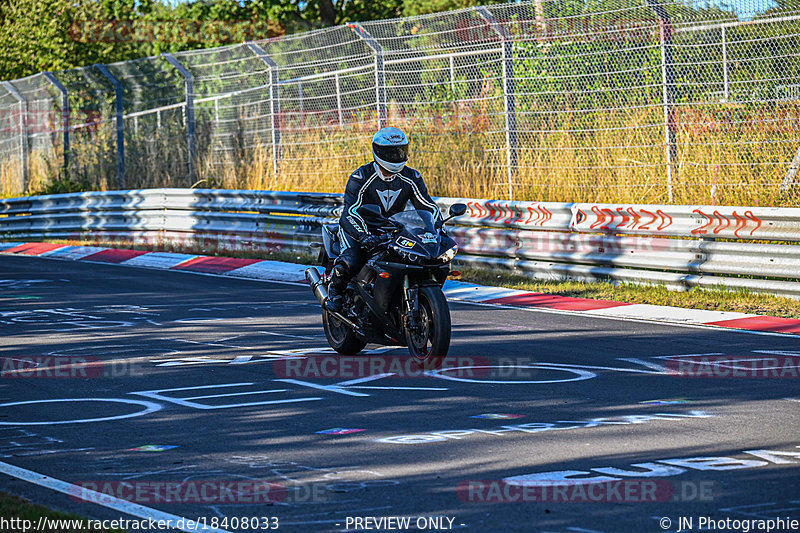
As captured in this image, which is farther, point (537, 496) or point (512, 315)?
point (512, 315)

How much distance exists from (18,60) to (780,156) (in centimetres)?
2819

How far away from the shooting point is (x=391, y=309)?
9391 mm

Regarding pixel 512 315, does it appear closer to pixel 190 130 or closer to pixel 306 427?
pixel 306 427

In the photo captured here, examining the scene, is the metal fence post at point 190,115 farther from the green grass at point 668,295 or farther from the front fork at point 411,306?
the front fork at point 411,306

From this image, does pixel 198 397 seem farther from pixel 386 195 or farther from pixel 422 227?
pixel 386 195

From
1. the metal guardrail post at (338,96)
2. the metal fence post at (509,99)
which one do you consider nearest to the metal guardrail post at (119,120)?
the metal guardrail post at (338,96)

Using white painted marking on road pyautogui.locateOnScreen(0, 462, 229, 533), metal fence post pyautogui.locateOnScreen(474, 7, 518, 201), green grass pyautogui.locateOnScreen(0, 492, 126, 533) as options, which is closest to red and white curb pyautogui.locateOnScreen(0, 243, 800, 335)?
metal fence post pyautogui.locateOnScreen(474, 7, 518, 201)

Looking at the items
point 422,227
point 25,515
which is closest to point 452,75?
point 422,227

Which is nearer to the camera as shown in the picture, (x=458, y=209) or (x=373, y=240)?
(x=373, y=240)

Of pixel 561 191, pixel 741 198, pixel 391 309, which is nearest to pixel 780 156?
pixel 741 198

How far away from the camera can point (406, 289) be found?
9.19 metres

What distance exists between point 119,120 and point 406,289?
55.8ft

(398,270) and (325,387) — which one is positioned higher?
(398,270)

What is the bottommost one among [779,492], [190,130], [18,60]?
[779,492]
